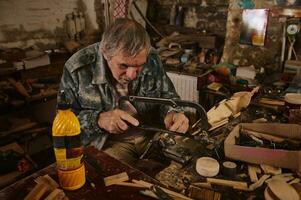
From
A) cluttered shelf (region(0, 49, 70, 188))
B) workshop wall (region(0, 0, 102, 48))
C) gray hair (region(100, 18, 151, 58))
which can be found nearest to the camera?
gray hair (region(100, 18, 151, 58))

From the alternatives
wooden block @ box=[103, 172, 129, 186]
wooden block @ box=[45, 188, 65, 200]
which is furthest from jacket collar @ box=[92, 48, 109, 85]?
wooden block @ box=[45, 188, 65, 200]

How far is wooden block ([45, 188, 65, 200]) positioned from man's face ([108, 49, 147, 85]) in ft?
3.03

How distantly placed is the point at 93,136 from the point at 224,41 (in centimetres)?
293

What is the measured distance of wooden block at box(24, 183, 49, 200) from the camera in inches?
45.1

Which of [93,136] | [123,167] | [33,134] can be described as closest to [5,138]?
[33,134]

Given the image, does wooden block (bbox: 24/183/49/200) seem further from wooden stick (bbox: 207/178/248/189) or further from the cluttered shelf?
the cluttered shelf

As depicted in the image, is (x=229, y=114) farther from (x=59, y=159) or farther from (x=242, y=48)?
(x=242, y=48)

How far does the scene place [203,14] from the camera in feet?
14.6

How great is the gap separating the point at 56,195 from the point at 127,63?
0.96 m

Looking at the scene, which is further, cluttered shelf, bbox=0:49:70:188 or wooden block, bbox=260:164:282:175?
cluttered shelf, bbox=0:49:70:188

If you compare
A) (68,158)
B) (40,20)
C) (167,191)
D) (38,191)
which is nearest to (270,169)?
(167,191)

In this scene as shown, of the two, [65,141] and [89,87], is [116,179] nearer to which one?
[65,141]

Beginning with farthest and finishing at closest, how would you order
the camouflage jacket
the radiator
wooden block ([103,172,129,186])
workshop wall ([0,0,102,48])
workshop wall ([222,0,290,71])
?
workshop wall ([0,0,102,48])
the radiator
workshop wall ([222,0,290,71])
the camouflage jacket
wooden block ([103,172,129,186])

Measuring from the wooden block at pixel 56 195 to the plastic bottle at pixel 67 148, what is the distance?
0.13 feet
